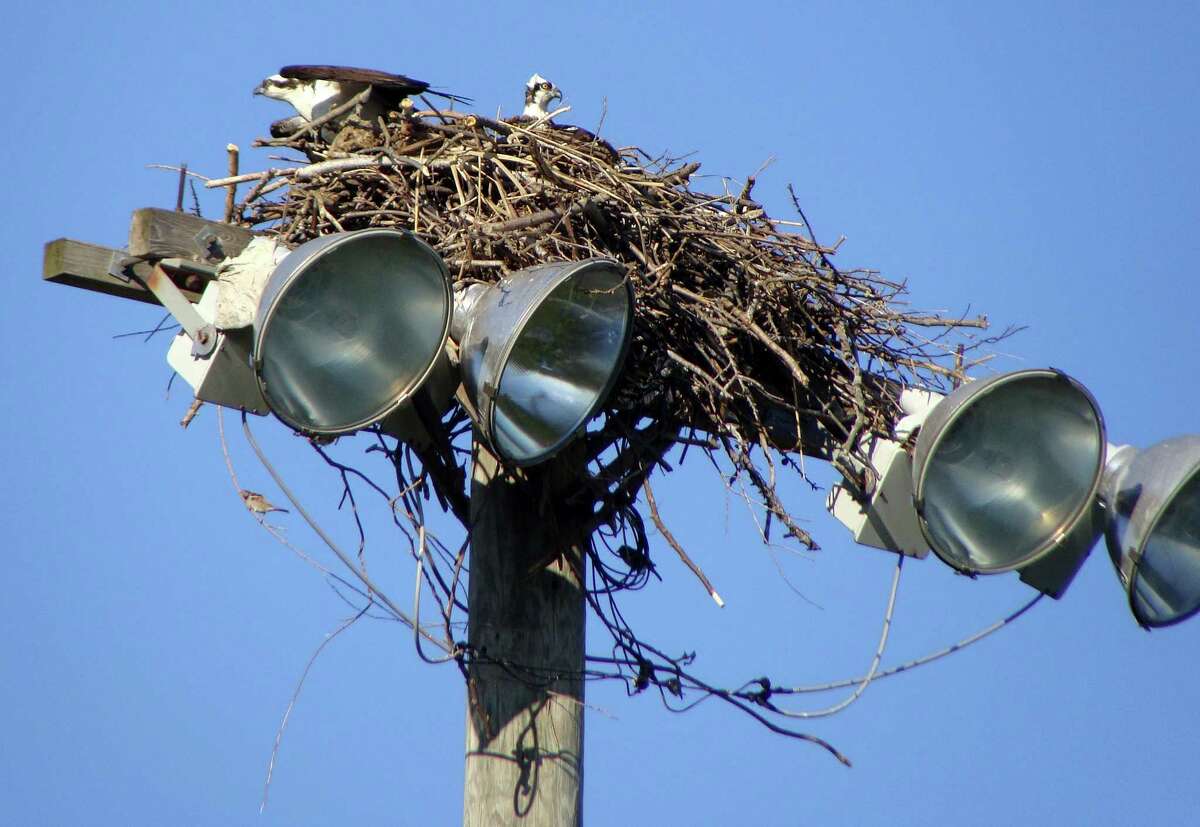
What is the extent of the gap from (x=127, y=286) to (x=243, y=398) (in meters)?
0.37

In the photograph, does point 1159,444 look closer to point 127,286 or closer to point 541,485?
point 541,485

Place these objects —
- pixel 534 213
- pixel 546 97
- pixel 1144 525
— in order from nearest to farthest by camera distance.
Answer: pixel 1144 525, pixel 534 213, pixel 546 97

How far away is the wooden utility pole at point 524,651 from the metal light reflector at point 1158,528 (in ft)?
4.24

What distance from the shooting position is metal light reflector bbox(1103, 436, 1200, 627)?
350 centimetres

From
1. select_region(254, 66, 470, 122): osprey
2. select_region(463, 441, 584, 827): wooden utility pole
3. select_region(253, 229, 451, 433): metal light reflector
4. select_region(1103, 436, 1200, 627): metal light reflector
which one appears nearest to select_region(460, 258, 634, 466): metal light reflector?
select_region(253, 229, 451, 433): metal light reflector

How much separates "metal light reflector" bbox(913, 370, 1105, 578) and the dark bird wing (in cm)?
255

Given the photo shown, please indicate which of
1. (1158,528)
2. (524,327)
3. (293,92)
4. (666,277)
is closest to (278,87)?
(293,92)

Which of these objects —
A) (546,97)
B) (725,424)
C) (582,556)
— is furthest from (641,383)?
(546,97)

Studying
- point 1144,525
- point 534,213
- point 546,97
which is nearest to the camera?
point 1144,525

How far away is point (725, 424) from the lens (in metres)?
4.29

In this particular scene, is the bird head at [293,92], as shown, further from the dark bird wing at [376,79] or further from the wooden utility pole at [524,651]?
the wooden utility pole at [524,651]

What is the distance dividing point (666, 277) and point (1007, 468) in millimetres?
1211

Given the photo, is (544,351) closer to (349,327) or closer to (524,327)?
(524,327)

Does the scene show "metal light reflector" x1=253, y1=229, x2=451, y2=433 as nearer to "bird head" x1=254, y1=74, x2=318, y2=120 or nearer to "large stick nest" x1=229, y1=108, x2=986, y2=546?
"large stick nest" x1=229, y1=108, x2=986, y2=546
